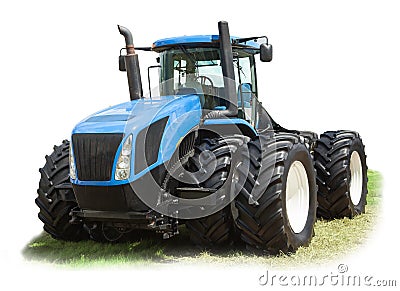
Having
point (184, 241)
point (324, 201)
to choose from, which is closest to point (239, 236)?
point (184, 241)

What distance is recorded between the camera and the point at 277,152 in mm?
5777

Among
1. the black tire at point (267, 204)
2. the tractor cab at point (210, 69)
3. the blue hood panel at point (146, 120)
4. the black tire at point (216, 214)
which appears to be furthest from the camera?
the tractor cab at point (210, 69)

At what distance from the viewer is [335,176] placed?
7.62 m

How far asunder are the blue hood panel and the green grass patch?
1.05 m

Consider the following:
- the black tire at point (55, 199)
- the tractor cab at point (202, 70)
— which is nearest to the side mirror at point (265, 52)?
the tractor cab at point (202, 70)

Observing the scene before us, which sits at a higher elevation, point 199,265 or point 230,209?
point 230,209

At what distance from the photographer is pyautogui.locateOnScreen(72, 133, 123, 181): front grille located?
208 inches

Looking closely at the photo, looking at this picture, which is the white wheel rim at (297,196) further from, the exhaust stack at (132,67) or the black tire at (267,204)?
the exhaust stack at (132,67)

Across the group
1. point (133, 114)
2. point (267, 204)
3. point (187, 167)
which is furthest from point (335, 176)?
point (133, 114)

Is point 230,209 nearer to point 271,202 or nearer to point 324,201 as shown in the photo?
point 271,202

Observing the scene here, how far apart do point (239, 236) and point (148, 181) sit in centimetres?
134

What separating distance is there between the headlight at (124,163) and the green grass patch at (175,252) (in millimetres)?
1023

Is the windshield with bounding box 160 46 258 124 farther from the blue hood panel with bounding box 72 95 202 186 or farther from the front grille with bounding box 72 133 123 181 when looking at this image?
the front grille with bounding box 72 133 123 181

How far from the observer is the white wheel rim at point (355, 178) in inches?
326
